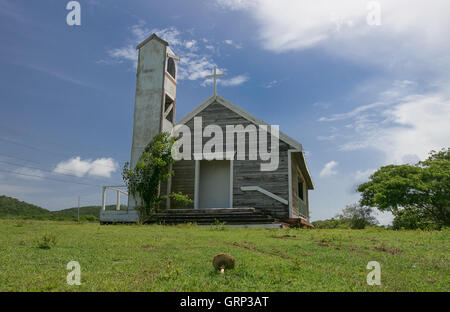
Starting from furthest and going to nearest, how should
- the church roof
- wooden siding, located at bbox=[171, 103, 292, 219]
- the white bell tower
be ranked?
the white bell tower
the church roof
wooden siding, located at bbox=[171, 103, 292, 219]

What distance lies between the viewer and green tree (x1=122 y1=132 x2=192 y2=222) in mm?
17750

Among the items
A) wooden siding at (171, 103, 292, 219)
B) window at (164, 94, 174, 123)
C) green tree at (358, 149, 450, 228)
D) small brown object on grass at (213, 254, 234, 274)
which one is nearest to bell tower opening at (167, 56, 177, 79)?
window at (164, 94, 174, 123)

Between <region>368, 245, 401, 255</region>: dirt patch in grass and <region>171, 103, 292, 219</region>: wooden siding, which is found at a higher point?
<region>171, 103, 292, 219</region>: wooden siding

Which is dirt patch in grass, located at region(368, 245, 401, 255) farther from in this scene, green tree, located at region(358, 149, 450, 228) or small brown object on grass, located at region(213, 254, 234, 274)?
green tree, located at region(358, 149, 450, 228)

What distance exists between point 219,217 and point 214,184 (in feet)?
9.83

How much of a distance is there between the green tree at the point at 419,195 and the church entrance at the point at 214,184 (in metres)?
8.51

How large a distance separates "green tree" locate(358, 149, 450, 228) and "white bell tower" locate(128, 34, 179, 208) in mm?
12694

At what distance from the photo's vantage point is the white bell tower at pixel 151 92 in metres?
19.4

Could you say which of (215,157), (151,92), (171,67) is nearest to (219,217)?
(215,157)

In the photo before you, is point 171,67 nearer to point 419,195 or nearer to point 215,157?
point 215,157

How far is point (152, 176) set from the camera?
709 inches

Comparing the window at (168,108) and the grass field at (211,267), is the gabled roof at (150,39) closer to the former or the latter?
the window at (168,108)
